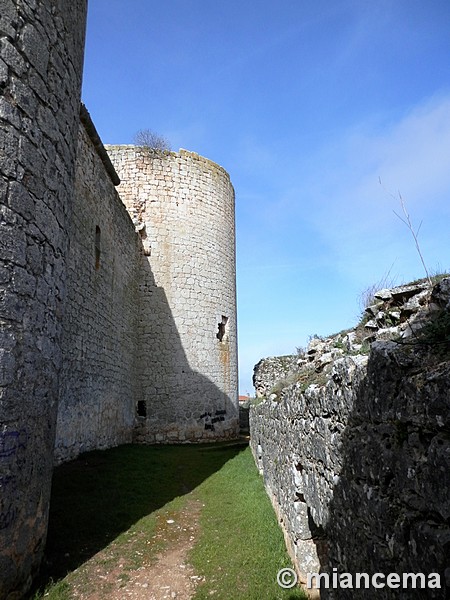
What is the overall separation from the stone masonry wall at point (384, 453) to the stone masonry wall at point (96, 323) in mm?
4780

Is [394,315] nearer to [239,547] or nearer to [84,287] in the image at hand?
[239,547]

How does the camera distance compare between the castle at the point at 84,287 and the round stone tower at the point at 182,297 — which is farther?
the round stone tower at the point at 182,297

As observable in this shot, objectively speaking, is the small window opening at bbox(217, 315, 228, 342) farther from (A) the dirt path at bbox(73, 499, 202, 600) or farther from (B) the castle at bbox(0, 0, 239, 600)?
(A) the dirt path at bbox(73, 499, 202, 600)

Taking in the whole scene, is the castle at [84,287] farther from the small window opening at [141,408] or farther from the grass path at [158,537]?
the grass path at [158,537]

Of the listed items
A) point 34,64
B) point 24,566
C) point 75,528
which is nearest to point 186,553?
point 75,528

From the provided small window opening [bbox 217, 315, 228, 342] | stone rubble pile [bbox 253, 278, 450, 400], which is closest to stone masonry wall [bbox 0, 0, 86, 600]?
stone rubble pile [bbox 253, 278, 450, 400]

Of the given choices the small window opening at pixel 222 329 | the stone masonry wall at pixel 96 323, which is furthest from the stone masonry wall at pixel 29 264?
the small window opening at pixel 222 329

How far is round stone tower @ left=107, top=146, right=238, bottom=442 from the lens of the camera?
13.0 m

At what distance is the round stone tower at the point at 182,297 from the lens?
1305cm

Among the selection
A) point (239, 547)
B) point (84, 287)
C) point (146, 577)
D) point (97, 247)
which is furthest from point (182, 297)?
point (146, 577)

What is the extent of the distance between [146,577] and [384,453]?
2979 mm

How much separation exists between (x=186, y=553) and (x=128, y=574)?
72cm

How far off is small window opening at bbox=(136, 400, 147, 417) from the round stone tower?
1.2 inches

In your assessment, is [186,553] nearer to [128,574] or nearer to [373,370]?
[128,574]
